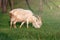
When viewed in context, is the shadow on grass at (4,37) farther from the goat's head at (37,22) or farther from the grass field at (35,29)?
the goat's head at (37,22)

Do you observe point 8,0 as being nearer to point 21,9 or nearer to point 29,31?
point 21,9

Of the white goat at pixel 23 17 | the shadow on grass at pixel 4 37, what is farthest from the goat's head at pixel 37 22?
the shadow on grass at pixel 4 37

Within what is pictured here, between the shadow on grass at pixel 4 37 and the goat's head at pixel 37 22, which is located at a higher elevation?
the goat's head at pixel 37 22

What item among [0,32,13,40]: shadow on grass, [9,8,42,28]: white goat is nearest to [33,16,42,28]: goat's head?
[9,8,42,28]: white goat

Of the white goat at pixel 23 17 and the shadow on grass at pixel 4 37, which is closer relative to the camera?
the shadow on grass at pixel 4 37

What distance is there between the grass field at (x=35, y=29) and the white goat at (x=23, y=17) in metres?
0.05

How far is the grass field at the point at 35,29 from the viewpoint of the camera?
320 centimetres

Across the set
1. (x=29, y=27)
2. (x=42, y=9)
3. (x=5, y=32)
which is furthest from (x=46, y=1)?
(x=5, y=32)

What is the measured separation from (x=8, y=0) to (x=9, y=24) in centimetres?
29

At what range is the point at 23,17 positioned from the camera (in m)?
3.38

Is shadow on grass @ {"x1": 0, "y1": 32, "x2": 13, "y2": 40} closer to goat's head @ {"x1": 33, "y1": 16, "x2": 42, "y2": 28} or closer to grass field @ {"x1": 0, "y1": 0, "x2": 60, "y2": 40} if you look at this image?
grass field @ {"x1": 0, "y1": 0, "x2": 60, "y2": 40}

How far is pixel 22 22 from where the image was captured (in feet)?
11.1

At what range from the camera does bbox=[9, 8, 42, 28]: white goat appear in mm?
3351

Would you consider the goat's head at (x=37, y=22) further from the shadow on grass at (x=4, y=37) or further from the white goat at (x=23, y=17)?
the shadow on grass at (x=4, y=37)
